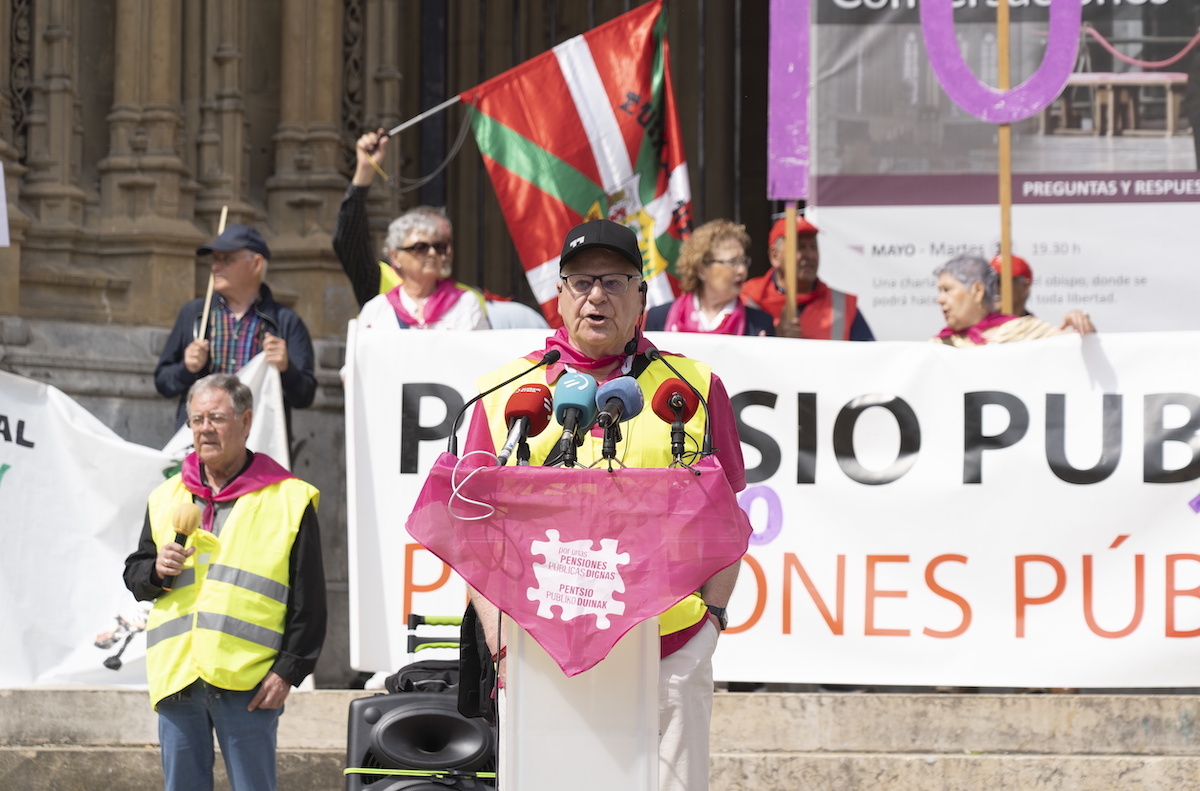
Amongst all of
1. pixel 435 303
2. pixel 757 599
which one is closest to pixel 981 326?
pixel 757 599

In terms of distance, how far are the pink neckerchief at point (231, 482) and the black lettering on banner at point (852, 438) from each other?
2069 millimetres

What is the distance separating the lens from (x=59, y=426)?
6914 millimetres

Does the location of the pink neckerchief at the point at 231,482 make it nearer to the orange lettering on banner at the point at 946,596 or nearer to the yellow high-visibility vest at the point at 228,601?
the yellow high-visibility vest at the point at 228,601

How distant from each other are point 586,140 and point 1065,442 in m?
2.72

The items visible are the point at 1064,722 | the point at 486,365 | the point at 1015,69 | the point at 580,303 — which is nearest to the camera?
the point at 580,303

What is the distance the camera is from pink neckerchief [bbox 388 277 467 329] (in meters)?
7.00

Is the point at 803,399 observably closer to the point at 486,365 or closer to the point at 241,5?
the point at 486,365

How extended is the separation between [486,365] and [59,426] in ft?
5.66

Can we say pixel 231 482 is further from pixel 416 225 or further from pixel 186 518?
pixel 416 225

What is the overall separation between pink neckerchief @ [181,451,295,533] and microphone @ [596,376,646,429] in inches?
95.5

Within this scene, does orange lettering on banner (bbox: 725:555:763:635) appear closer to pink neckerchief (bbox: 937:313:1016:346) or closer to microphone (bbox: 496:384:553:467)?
pink neckerchief (bbox: 937:313:1016:346)

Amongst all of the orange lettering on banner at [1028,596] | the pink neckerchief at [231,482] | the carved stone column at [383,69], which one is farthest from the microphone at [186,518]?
the carved stone column at [383,69]

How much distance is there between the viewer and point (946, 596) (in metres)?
6.32

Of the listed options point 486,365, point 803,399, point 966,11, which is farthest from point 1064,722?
point 966,11
